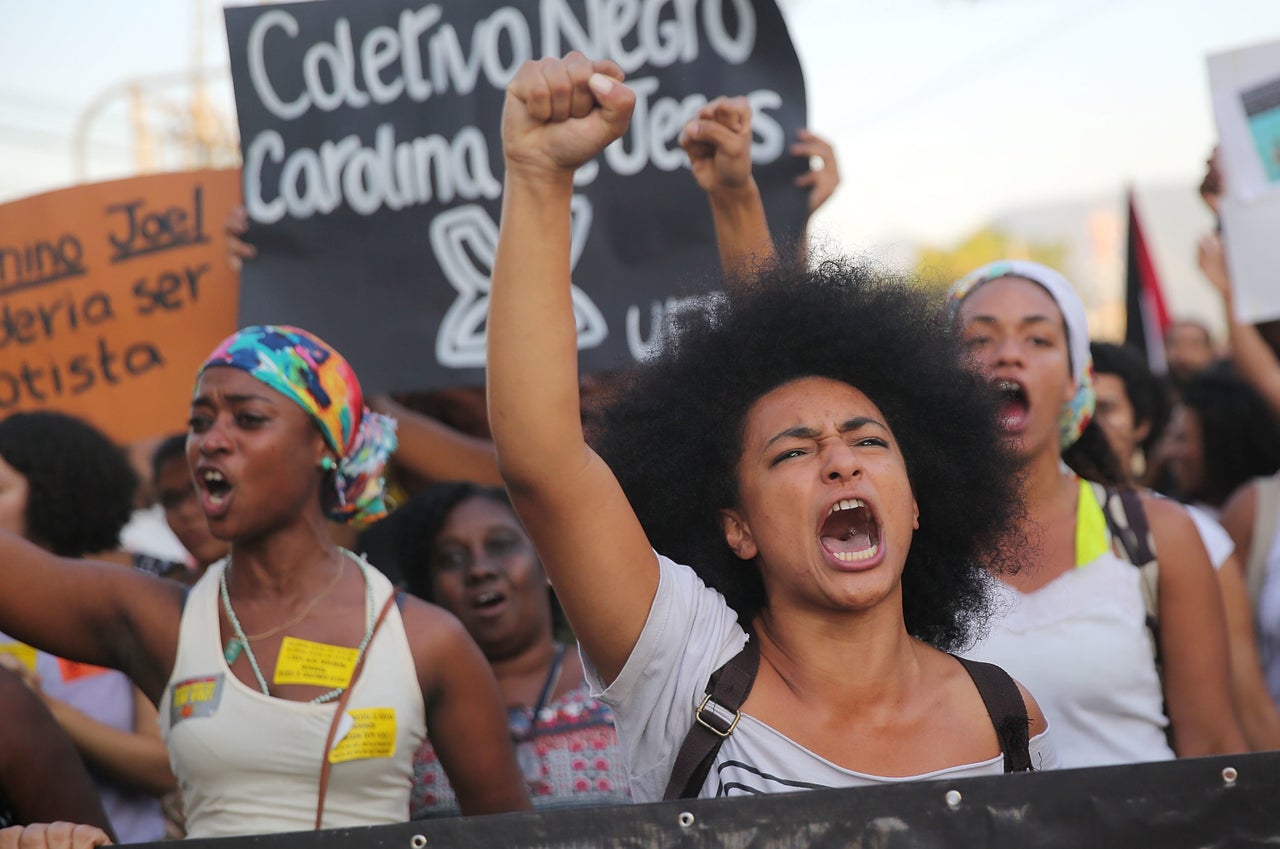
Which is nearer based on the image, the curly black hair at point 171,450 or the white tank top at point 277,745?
the white tank top at point 277,745

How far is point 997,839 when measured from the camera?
69.5 inches

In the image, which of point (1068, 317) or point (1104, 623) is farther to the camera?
point (1068, 317)

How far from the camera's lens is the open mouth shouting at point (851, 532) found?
7.53 feet

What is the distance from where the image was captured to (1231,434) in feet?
17.3

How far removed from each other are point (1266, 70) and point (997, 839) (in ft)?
12.1

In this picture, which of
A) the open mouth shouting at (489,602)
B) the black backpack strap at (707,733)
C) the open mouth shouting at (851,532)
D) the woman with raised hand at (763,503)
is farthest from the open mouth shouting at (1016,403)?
the open mouth shouting at (489,602)

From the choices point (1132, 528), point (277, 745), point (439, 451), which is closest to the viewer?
point (277, 745)

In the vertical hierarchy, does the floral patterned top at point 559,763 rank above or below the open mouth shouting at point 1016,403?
below

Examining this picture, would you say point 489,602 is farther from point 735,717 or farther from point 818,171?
point 735,717

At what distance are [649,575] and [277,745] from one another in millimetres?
1022

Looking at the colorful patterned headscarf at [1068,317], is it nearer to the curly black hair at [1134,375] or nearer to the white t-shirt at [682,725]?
the curly black hair at [1134,375]

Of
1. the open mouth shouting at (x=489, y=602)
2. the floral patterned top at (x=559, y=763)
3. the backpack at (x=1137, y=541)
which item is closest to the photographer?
the backpack at (x=1137, y=541)

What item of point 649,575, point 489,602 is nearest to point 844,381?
point 649,575

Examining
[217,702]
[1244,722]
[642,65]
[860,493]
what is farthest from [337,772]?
[642,65]
